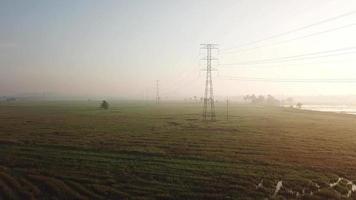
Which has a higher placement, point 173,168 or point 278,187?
point 173,168

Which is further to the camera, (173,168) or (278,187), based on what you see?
(173,168)

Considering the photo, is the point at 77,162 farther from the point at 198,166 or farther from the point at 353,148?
the point at 353,148

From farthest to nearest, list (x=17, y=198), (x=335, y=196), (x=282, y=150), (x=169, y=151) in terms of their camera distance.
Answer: (x=282, y=150)
(x=169, y=151)
(x=335, y=196)
(x=17, y=198)

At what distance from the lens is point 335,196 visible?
910 inches

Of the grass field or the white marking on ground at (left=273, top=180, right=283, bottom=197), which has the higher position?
the grass field

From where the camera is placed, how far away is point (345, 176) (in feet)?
93.7

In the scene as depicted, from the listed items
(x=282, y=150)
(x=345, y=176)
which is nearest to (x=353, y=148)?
(x=282, y=150)

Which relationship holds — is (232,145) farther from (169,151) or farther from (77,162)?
(77,162)

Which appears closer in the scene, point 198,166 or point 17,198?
point 17,198

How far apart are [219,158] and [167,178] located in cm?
947

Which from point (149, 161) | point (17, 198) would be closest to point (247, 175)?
point (149, 161)

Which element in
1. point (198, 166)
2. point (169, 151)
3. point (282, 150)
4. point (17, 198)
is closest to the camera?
point (17, 198)

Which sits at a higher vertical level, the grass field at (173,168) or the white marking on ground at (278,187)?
the grass field at (173,168)

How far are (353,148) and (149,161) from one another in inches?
986
